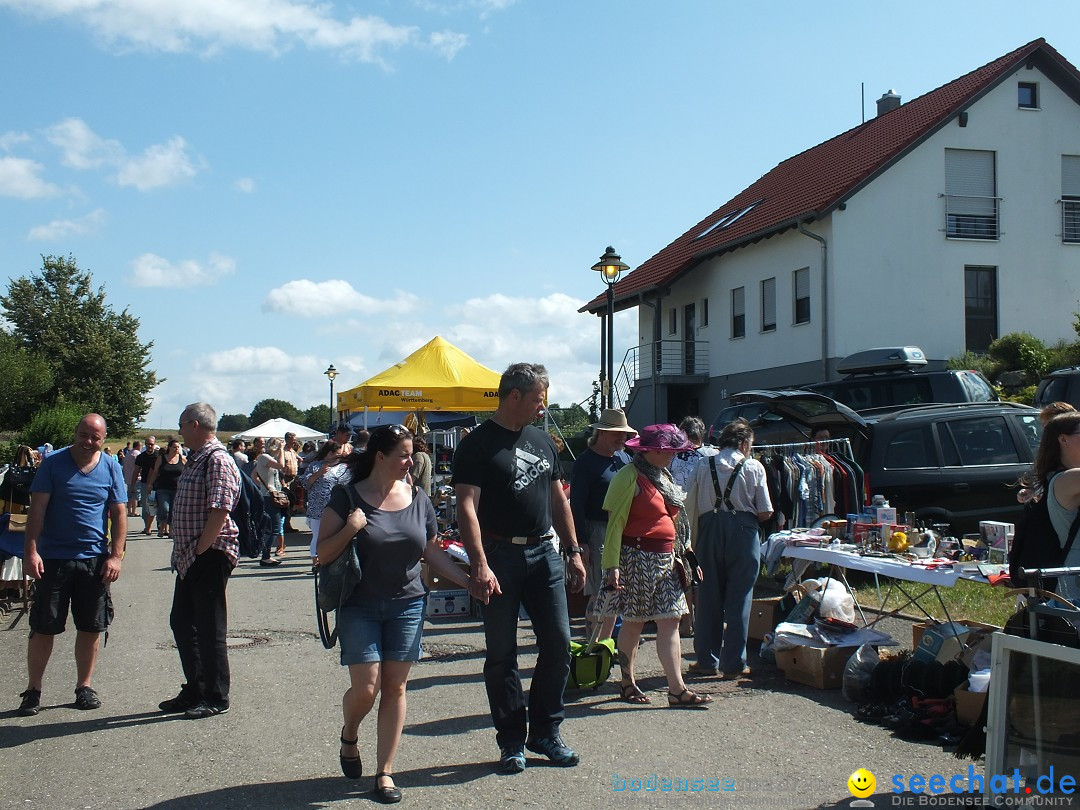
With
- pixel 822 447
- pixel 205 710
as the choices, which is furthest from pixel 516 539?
pixel 822 447

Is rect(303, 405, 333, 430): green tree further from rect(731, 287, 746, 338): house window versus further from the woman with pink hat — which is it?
the woman with pink hat

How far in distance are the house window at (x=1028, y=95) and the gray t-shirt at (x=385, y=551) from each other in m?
25.8

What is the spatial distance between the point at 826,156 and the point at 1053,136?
248 inches

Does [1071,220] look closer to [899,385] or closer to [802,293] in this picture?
[802,293]

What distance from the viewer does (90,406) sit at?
4959 centimetres

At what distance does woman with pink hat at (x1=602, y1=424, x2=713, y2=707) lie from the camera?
632cm

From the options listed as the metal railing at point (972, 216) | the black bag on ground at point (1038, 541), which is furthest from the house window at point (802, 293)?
the black bag on ground at point (1038, 541)

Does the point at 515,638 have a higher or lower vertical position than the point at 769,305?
lower

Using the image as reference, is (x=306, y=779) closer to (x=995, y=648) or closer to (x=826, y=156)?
(x=995, y=648)

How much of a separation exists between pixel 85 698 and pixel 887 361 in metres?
13.4

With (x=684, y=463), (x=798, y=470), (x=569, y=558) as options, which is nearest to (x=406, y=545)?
(x=569, y=558)

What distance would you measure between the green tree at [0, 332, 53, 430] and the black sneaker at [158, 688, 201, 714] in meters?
42.5

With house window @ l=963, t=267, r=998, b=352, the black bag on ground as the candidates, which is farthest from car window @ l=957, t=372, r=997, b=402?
the black bag on ground

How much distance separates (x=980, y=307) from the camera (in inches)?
1013
